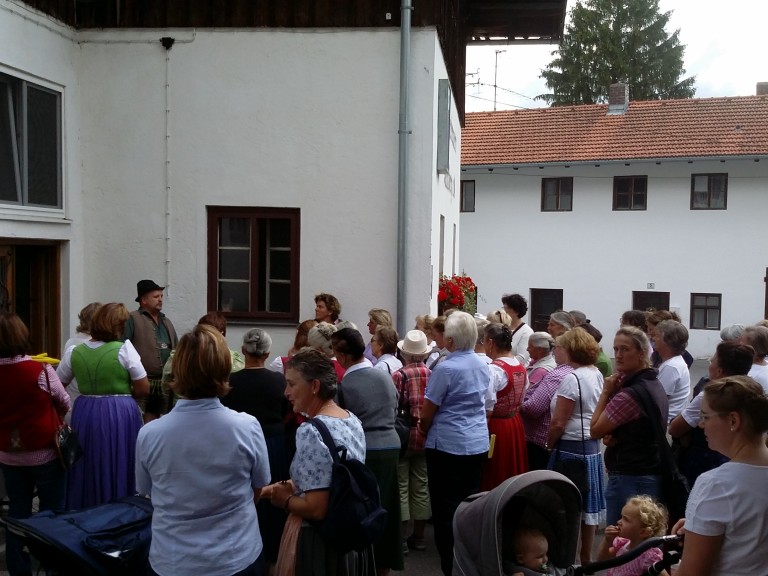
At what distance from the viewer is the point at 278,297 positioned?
9953 mm

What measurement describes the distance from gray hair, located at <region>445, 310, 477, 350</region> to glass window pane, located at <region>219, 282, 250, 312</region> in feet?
16.0

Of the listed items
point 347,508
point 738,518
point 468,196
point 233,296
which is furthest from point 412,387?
point 468,196

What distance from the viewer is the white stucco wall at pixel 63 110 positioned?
8250mm

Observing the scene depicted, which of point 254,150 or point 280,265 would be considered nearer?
point 254,150

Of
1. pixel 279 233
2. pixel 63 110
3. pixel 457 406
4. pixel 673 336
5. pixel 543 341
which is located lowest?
pixel 457 406

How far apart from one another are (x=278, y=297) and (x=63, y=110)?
337 cm

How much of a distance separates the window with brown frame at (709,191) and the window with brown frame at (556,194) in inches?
168

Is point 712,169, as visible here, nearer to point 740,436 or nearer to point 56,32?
point 56,32

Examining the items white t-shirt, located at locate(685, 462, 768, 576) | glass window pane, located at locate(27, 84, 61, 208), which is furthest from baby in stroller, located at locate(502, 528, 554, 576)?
glass window pane, located at locate(27, 84, 61, 208)

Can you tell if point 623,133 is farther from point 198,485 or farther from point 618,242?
point 198,485

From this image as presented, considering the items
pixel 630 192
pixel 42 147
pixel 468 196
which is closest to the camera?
pixel 42 147

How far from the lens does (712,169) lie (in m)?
27.6

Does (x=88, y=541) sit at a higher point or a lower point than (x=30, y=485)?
higher

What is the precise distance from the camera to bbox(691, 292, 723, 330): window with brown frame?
27922 millimetres
